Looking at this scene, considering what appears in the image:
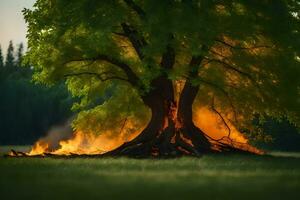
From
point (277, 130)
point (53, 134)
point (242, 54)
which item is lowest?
point (53, 134)

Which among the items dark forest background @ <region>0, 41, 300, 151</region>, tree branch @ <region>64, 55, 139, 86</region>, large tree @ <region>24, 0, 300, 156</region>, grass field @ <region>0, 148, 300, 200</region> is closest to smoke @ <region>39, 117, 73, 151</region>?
dark forest background @ <region>0, 41, 300, 151</region>

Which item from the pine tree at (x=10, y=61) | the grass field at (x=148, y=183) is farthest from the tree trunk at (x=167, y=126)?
the pine tree at (x=10, y=61)

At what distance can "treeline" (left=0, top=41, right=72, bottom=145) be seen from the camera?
106 m

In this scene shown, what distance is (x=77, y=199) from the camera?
15758mm

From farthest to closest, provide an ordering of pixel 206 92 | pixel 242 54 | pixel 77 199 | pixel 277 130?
1. pixel 277 130
2. pixel 206 92
3. pixel 242 54
4. pixel 77 199

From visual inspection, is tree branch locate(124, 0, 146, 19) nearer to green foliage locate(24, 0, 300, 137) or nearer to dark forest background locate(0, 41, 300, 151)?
green foliage locate(24, 0, 300, 137)

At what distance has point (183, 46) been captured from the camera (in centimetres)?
3934

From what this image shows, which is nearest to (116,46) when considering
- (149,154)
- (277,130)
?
(149,154)

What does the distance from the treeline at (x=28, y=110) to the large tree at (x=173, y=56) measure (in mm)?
60299

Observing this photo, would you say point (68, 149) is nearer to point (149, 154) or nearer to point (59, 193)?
point (149, 154)

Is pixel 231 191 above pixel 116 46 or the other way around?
the other way around

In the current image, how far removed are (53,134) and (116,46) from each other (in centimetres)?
6958

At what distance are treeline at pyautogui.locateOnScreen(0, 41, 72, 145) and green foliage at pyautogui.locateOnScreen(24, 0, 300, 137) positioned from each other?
6070 centimetres

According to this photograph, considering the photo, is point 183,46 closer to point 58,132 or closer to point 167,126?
point 167,126
